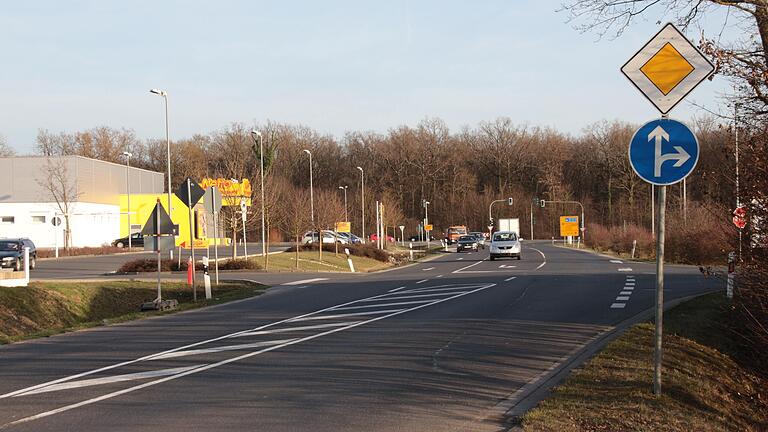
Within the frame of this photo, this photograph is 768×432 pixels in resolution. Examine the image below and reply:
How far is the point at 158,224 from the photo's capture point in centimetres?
2075

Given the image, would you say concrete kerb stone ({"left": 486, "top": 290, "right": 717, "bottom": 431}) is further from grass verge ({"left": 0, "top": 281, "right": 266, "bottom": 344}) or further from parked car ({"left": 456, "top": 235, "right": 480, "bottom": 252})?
parked car ({"left": 456, "top": 235, "right": 480, "bottom": 252})

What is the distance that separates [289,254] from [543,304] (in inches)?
1268

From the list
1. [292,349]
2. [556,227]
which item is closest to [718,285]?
[292,349]

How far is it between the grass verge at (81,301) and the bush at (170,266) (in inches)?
414

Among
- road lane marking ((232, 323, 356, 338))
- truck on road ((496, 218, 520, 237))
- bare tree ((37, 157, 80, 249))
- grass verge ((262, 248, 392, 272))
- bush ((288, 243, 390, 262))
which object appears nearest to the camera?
road lane marking ((232, 323, 356, 338))

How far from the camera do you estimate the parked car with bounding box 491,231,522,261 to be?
158ft

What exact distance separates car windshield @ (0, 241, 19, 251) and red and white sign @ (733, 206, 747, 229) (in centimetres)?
3366

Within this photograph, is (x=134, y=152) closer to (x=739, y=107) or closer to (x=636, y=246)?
(x=636, y=246)

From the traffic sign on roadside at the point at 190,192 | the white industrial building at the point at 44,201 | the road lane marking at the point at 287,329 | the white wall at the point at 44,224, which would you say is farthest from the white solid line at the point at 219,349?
the white wall at the point at 44,224

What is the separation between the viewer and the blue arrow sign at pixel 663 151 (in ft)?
25.7

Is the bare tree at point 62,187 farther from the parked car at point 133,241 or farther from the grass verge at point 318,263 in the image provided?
the grass verge at point 318,263

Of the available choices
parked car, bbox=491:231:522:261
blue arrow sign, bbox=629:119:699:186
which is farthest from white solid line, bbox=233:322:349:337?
parked car, bbox=491:231:522:261

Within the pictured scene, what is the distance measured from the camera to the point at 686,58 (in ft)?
26.3

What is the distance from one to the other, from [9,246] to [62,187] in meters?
33.5
